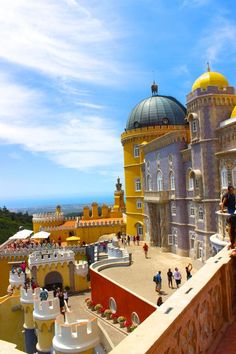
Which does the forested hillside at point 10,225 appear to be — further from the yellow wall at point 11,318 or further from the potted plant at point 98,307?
the potted plant at point 98,307

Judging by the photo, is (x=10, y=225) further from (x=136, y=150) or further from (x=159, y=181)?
(x=159, y=181)

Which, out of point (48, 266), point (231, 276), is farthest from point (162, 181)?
point (231, 276)

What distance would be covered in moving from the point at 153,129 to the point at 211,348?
103 feet

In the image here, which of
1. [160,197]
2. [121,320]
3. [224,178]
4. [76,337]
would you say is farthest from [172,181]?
[76,337]

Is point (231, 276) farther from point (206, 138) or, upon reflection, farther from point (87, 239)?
point (87, 239)

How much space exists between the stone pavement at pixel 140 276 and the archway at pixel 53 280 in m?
2.22

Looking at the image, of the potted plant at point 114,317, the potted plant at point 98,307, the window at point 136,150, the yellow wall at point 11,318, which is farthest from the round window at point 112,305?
the window at point 136,150

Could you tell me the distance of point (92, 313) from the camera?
20594mm

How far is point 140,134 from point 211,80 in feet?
43.1

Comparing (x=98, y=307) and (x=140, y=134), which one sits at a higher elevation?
(x=140, y=134)

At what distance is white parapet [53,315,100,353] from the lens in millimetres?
13188

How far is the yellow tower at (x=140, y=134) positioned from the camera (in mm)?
35375

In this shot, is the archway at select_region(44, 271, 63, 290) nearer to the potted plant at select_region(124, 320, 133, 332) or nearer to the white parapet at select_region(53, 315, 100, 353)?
the potted plant at select_region(124, 320, 133, 332)

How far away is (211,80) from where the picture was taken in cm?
2338
